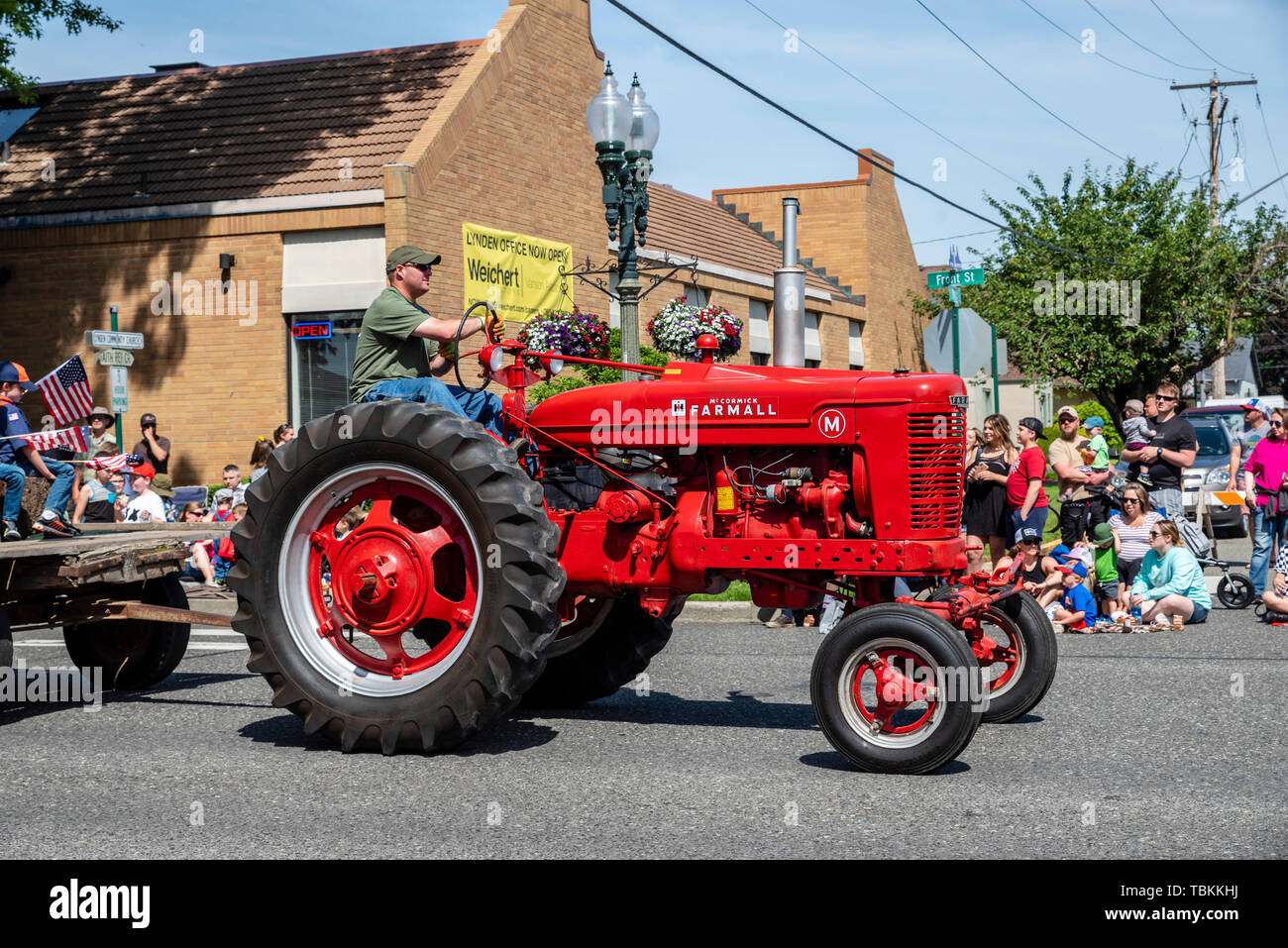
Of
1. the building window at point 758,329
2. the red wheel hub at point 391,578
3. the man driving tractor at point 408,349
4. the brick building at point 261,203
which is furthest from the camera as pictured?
the building window at point 758,329

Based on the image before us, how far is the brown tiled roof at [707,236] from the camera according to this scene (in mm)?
29562

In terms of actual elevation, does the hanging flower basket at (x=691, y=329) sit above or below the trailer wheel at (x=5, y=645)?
above

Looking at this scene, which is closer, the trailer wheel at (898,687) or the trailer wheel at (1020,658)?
the trailer wheel at (898,687)

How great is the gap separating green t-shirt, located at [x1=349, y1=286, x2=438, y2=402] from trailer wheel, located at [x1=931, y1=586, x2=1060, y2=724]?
9.33 ft

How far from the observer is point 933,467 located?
615 cm

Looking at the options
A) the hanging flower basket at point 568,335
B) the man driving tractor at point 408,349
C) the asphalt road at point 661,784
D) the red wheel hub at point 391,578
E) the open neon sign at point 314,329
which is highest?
the open neon sign at point 314,329

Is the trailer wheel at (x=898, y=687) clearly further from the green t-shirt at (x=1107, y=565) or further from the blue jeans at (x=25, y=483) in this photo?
the green t-shirt at (x=1107, y=565)

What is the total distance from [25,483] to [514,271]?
43.8 feet

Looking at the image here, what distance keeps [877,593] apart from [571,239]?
17.9 metres

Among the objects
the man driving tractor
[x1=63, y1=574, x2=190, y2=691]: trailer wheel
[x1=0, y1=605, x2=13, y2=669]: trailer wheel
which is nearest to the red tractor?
the man driving tractor

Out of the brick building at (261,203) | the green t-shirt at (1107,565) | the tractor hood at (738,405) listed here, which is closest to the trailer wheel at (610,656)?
the tractor hood at (738,405)

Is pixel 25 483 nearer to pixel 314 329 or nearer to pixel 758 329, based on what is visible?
pixel 314 329

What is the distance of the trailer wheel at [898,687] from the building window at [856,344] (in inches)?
1271

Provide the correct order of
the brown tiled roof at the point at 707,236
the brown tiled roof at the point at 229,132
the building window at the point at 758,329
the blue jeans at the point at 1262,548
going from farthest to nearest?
1. the building window at the point at 758,329
2. the brown tiled roof at the point at 707,236
3. the brown tiled roof at the point at 229,132
4. the blue jeans at the point at 1262,548
